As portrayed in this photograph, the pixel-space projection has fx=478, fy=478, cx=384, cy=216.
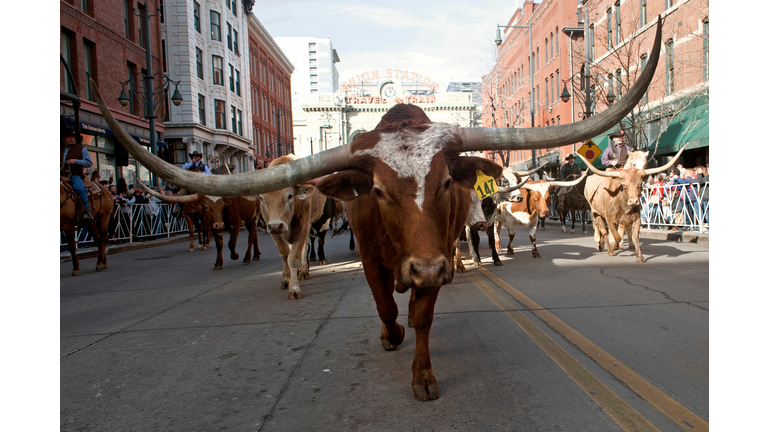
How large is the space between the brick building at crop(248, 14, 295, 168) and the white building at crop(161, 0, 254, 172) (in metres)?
3.59

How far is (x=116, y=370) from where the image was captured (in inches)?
151

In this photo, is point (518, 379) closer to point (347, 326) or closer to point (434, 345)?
point (434, 345)

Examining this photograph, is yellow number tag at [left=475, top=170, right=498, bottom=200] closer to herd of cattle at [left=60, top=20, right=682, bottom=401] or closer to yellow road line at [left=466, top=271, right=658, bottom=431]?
herd of cattle at [left=60, top=20, right=682, bottom=401]

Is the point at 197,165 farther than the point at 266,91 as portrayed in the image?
No

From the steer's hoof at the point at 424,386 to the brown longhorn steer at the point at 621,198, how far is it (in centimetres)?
703

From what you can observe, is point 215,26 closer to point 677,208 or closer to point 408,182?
point 677,208

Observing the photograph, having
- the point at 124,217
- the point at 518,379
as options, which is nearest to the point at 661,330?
the point at 518,379

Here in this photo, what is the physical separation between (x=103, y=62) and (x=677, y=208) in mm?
25338

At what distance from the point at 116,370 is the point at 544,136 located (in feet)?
12.4

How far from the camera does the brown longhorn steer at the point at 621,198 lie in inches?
351

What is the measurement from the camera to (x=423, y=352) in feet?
10.6

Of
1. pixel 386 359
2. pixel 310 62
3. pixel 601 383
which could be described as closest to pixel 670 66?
pixel 601 383

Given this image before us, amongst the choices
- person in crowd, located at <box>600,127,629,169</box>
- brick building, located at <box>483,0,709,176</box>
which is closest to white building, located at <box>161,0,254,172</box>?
brick building, located at <box>483,0,709,176</box>
